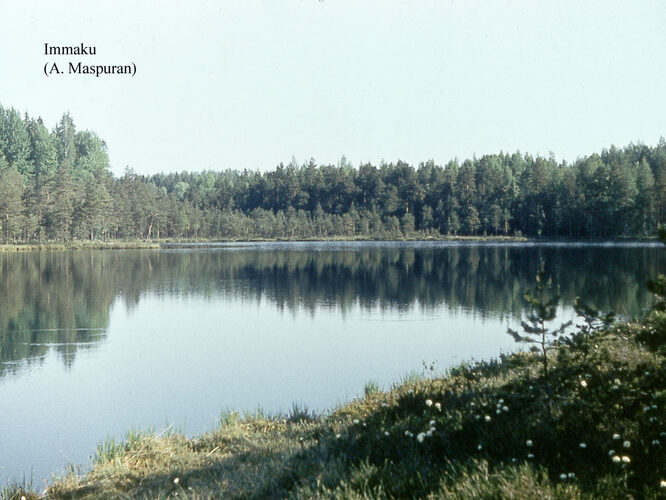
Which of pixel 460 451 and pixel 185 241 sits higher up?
pixel 185 241

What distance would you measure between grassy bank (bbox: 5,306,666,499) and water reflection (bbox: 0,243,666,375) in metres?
12.3

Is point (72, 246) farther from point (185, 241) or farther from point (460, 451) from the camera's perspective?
point (460, 451)

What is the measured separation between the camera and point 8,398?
53.4 feet

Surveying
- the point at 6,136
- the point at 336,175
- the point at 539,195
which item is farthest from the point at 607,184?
the point at 6,136

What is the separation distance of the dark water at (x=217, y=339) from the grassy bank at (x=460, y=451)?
3.29 meters

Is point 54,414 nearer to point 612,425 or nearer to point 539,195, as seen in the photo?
point 612,425

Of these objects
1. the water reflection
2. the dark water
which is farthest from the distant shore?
the dark water

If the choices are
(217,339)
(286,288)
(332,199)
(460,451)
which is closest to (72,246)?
(286,288)

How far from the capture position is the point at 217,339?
25.8 metres

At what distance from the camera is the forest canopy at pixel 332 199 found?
367 ft

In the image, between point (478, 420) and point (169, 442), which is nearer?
point (478, 420)

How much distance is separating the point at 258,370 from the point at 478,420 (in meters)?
13.2

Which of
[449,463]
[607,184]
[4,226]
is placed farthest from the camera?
[607,184]

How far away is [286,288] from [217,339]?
16700 mm
